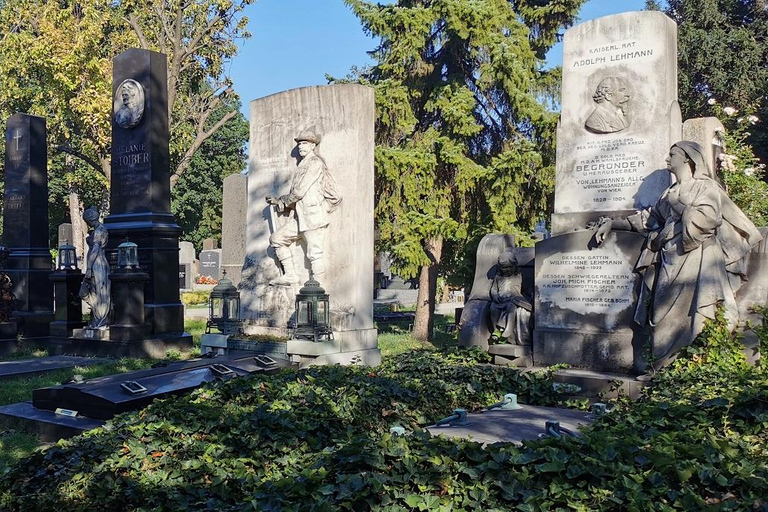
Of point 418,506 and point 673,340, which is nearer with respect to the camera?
point 418,506

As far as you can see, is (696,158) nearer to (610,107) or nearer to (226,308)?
(610,107)

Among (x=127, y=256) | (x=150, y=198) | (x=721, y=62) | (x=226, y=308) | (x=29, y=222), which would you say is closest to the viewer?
(x=226, y=308)

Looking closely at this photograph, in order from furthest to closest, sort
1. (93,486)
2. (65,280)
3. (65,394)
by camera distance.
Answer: (65,280) < (65,394) < (93,486)

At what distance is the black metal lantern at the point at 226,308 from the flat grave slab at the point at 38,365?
1961 mm

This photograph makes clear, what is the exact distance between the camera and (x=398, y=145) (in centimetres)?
1454

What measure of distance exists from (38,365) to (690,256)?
9033 millimetres

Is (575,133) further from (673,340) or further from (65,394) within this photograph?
(65,394)

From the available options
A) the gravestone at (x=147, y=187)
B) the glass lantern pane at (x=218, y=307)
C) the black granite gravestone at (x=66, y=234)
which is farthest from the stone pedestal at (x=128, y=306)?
the black granite gravestone at (x=66, y=234)

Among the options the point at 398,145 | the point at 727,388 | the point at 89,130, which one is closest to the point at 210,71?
the point at 89,130

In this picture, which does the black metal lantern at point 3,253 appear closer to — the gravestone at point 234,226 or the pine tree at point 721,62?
the gravestone at point 234,226

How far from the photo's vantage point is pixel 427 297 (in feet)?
49.4

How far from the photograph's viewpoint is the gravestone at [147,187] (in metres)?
11.7

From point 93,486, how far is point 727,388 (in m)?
4.52

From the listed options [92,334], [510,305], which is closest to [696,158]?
[510,305]
